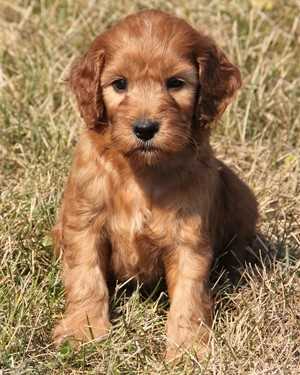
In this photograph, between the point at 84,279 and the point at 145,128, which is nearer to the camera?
the point at 145,128

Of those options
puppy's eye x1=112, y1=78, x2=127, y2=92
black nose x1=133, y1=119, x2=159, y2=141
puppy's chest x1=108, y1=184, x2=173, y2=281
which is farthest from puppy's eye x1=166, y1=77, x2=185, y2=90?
puppy's chest x1=108, y1=184, x2=173, y2=281

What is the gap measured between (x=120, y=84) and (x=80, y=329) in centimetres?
148

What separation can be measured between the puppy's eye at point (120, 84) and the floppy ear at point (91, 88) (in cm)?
10

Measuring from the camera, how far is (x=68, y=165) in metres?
7.76

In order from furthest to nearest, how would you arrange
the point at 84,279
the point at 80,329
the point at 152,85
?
1. the point at 84,279
2. the point at 80,329
3. the point at 152,85

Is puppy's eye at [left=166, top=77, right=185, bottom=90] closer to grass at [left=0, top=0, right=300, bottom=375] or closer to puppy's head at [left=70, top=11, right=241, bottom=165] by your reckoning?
puppy's head at [left=70, top=11, right=241, bottom=165]

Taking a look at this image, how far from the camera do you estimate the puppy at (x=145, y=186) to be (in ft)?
19.3

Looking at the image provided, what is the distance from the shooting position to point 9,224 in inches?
273

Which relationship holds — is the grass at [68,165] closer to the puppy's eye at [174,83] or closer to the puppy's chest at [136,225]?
the puppy's chest at [136,225]

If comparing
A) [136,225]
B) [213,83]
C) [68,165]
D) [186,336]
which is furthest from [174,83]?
[68,165]

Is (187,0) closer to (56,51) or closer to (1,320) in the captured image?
(56,51)

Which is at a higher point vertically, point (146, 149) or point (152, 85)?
point (152, 85)

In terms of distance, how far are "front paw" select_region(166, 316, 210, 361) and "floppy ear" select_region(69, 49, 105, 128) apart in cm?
130

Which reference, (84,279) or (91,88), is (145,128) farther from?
(84,279)
